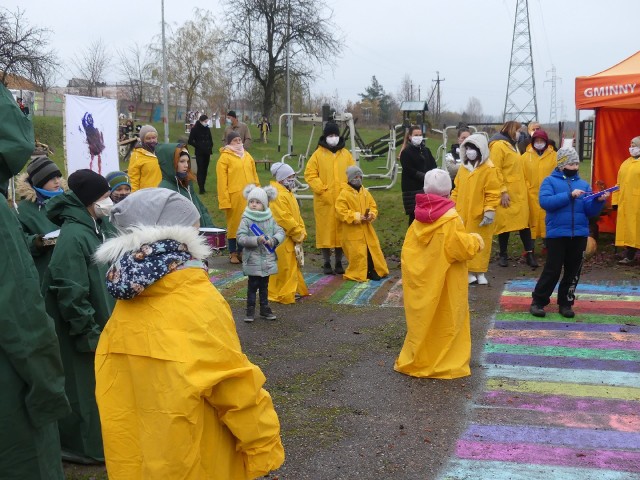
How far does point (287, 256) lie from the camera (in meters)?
8.88

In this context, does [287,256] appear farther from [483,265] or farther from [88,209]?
[88,209]

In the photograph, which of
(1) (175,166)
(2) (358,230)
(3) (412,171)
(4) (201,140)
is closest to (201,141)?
(4) (201,140)

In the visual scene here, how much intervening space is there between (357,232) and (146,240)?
7.12 meters

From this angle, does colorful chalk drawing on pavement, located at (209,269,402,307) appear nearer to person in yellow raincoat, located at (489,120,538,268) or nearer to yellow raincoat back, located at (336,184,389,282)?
yellow raincoat back, located at (336,184,389,282)

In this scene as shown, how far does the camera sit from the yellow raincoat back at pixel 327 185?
10422 millimetres

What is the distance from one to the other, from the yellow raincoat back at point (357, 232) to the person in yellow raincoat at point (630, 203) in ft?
12.0

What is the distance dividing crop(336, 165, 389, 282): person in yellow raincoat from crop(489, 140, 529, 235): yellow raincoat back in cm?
196

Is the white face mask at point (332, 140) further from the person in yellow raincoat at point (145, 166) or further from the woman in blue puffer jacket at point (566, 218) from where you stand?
the woman in blue puffer jacket at point (566, 218)

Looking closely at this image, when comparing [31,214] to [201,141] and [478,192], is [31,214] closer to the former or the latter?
[478,192]

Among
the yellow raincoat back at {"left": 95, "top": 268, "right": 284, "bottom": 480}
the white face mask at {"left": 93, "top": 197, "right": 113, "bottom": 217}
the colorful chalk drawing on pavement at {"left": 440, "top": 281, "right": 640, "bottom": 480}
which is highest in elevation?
the white face mask at {"left": 93, "top": 197, "right": 113, "bottom": 217}

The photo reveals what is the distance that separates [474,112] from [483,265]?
8741 centimetres

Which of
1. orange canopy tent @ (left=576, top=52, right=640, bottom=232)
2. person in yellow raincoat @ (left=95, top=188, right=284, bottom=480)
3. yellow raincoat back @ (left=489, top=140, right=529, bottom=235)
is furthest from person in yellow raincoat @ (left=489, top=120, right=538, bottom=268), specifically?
person in yellow raincoat @ (left=95, top=188, right=284, bottom=480)

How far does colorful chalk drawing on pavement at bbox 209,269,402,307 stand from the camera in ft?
30.0

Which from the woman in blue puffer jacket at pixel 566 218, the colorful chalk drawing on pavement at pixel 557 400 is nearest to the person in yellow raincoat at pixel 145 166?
the colorful chalk drawing on pavement at pixel 557 400
